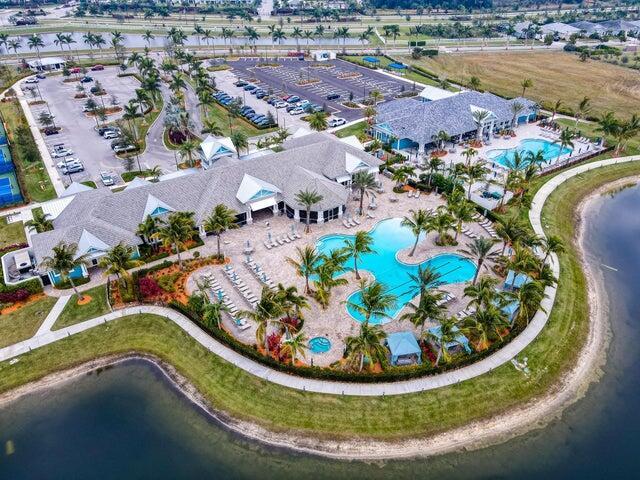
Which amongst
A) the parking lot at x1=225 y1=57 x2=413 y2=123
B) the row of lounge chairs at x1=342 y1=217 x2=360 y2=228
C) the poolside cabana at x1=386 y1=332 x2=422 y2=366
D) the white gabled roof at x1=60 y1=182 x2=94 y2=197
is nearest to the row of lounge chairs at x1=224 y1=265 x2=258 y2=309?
the poolside cabana at x1=386 y1=332 x2=422 y2=366

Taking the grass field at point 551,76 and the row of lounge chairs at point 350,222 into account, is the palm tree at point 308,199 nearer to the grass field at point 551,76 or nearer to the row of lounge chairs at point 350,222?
the row of lounge chairs at point 350,222

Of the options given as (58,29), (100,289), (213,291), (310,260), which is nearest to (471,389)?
(310,260)

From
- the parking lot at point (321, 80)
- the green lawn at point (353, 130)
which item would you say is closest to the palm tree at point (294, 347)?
the green lawn at point (353, 130)

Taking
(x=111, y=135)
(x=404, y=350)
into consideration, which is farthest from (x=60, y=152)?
(x=404, y=350)

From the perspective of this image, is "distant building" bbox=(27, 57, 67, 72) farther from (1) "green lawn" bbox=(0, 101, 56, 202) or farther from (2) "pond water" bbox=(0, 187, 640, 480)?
(2) "pond water" bbox=(0, 187, 640, 480)

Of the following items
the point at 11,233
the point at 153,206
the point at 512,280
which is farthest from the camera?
the point at 11,233

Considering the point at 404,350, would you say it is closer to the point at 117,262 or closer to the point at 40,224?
the point at 117,262
